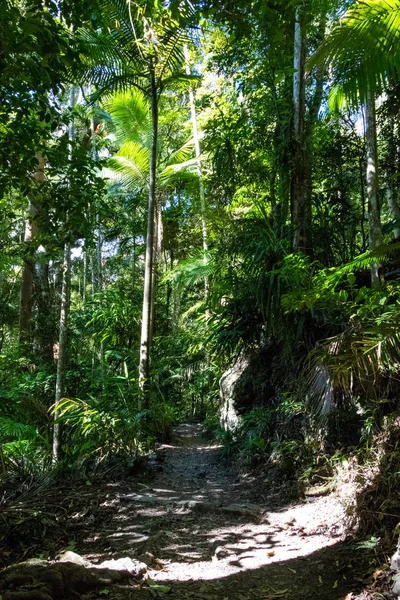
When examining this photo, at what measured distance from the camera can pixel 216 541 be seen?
3.93 m

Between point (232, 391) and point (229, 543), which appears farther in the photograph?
point (232, 391)

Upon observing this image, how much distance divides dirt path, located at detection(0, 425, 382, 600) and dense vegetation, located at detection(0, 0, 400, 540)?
25.0 inches

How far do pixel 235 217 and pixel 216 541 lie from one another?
7966 millimetres

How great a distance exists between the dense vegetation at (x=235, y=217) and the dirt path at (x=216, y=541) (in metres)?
0.64

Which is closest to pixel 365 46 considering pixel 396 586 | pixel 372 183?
pixel 372 183

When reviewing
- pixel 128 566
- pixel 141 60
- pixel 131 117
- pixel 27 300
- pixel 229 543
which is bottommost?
pixel 229 543

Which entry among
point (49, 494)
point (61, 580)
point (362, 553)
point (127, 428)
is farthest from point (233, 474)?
point (61, 580)

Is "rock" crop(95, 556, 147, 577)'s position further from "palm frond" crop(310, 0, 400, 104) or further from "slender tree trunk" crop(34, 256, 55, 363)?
"slender tree trunk" crop(34, 256, 55, 363)

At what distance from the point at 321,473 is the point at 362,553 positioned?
164 cm

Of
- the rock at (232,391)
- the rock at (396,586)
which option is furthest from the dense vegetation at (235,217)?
the rock at (396,586)

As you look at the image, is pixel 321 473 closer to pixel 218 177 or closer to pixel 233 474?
pixel 233 474

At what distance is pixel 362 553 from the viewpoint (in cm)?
319

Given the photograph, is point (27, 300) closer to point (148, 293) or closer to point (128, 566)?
point (148, 293)

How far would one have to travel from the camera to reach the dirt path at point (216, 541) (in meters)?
3.05
